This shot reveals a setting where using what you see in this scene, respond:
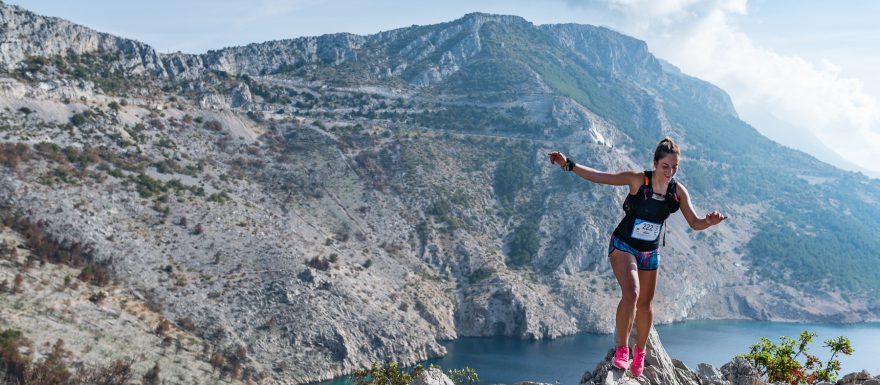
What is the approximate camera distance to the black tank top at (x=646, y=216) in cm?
1044

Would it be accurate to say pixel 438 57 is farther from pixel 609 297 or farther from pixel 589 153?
pixel 609 297

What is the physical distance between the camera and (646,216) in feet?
34.6

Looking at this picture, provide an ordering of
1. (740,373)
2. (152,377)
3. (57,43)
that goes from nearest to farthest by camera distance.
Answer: (740,373), (152,377), (57,43)

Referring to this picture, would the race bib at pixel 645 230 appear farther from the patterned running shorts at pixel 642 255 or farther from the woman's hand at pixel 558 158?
the woman's hand at pixel 558 158

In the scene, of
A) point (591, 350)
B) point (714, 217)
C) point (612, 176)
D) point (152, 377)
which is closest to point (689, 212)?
point (714, 217)

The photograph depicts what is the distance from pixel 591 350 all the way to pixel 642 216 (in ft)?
293

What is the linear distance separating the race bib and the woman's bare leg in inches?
14.1

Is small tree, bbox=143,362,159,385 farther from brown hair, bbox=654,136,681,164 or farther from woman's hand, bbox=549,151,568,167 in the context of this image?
brown hair, bbox=654,136,681,164

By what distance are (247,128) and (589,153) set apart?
7157 cm

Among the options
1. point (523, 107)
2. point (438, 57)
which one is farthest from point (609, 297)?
point (438, 57)

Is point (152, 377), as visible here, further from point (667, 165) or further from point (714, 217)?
point (714, 217)

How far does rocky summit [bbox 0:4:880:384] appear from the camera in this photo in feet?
231

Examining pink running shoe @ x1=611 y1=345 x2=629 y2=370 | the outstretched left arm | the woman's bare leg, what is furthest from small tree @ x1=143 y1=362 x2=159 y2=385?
the outstretched left arm

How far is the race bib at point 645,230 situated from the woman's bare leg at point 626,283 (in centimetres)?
36
